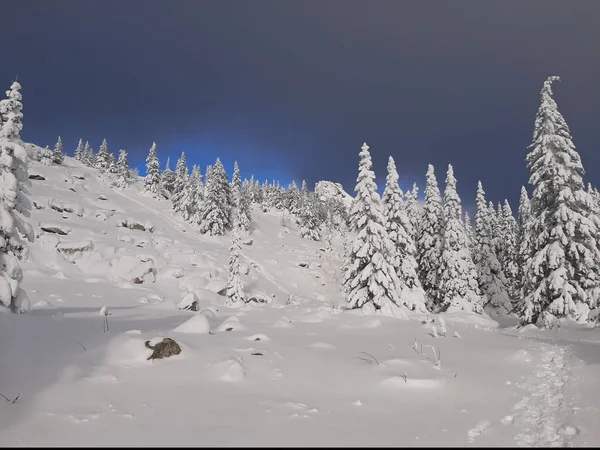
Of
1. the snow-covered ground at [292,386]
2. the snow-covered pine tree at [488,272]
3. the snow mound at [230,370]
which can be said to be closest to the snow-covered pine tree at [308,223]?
the snow-covered pine tree at [488,272]

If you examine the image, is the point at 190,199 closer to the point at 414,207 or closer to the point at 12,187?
the point at 414,207

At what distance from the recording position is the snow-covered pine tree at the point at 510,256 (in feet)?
137

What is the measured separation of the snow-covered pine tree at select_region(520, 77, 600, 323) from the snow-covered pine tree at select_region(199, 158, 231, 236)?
4773cm

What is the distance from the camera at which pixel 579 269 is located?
18797mm

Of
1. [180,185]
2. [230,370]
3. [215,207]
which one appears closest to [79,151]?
[180,185]

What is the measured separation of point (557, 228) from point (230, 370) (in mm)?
19193

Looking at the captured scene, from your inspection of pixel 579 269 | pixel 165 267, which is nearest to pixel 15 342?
pixel 579 269

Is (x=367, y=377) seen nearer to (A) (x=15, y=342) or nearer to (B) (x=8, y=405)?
(B) (x=8, y=405)

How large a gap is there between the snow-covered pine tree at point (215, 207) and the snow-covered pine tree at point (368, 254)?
39.5 meters

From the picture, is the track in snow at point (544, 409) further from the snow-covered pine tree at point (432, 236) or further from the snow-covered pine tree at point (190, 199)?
the snow-covered pine tree at point (190, 199)

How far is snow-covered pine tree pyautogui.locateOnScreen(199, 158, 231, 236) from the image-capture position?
6038 centimetres

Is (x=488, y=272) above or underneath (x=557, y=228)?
underneath

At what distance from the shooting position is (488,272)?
33.3 meters

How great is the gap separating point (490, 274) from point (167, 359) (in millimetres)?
33161
